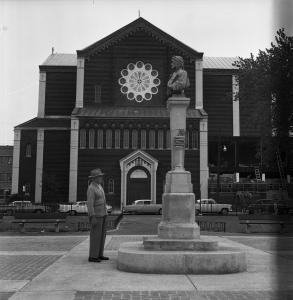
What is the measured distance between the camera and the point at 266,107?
32.6 m

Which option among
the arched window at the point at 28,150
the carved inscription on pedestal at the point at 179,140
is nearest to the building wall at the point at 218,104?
the arched window at the point at 28,150

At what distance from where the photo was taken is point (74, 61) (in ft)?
210

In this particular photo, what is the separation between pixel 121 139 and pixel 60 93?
36.1 ft

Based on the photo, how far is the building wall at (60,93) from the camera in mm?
59500

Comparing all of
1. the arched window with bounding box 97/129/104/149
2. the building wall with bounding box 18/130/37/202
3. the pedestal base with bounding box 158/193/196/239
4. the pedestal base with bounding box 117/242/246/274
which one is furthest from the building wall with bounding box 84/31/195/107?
the pedestal base with bounding box 117/242/246/274

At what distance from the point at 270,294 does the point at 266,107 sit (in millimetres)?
→ 25386

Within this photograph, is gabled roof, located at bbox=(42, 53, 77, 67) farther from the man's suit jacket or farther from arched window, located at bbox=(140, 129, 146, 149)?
the man's suit jacket

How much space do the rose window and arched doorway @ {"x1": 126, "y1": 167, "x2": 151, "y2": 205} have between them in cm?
884

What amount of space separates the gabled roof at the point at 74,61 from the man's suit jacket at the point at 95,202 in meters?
50.7

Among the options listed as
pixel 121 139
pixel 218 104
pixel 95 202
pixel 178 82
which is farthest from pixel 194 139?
pixel 95 202

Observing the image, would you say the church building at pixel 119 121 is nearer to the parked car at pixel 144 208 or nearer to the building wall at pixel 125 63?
the building wall at pixel 125 63

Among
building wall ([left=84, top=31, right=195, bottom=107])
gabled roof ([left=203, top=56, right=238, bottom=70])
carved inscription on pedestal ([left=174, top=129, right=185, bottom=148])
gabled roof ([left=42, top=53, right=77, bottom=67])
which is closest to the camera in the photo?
carved inscription on pedestal ([left=174, top=129, right=185, bottom=148])

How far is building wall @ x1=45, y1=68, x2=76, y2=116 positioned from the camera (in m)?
59.5

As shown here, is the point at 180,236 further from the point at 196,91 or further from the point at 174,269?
the point at 196,91
